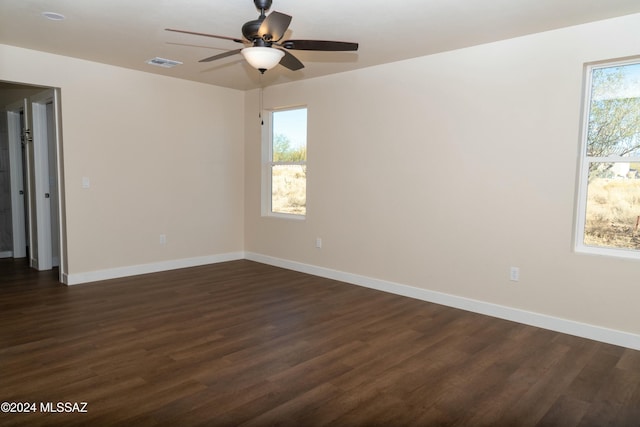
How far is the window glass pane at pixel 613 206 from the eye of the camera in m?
3.27

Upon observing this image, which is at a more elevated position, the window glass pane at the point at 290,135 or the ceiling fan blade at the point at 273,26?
the ceiling fan blade at the point at 273,26

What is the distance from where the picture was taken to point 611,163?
3330 millimetres

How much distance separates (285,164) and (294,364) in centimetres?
350

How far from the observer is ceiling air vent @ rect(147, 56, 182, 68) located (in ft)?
14.9

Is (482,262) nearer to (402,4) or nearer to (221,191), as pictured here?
(402,4)

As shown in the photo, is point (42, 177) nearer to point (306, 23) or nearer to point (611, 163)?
point (306, 23)

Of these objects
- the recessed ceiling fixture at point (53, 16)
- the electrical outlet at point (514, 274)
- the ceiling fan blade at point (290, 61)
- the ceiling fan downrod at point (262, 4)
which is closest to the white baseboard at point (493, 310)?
the electrical outlet at point (514, 274)

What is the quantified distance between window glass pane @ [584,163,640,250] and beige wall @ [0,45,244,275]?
4509 mm

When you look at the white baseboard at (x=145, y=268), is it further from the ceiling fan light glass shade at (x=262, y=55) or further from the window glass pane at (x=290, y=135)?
the ceiling fan light glass shade at (x=262, y=55)

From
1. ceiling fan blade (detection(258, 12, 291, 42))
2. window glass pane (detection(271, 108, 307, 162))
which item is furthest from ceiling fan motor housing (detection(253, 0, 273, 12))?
window glass pane (detection(271, 108, 307, 162))

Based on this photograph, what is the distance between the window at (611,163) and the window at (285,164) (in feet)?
10.5

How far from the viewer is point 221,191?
20.0ft

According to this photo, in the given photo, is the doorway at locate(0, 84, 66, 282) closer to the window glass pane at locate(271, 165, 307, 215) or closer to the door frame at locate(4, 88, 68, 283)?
the door frame at locate(4, 88, 68, 283)

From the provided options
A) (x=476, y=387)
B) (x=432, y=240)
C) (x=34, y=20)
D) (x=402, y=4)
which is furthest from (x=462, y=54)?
(x=34, y=20)
